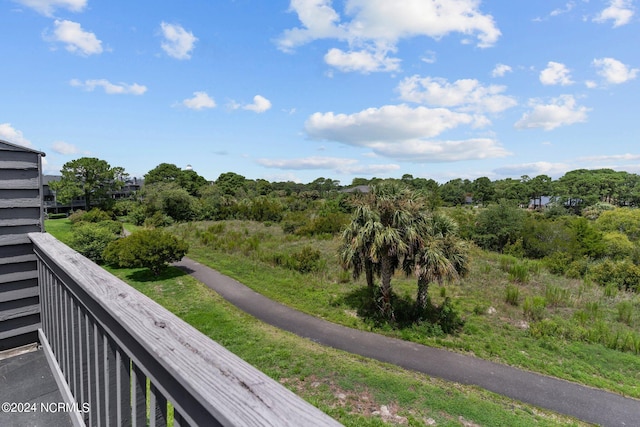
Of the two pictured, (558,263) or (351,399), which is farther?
(558,263)

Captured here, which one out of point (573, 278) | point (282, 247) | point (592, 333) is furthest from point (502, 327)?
point (282, 247)

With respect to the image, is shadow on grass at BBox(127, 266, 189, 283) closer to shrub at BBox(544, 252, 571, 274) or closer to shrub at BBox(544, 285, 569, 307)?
shrub at BBox(544, 285, 569, 307)

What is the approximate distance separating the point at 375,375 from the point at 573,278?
43.7ft

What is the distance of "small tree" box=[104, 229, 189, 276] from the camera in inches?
477

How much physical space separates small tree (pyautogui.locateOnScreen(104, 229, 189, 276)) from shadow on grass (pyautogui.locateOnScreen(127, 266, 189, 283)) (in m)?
0.21

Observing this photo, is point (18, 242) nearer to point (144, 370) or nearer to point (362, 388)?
point (144, 370)

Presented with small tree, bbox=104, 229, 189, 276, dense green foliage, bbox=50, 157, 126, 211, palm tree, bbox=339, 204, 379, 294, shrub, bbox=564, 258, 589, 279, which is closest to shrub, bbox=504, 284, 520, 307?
palm tree, bbox=339, 204, 379, 294

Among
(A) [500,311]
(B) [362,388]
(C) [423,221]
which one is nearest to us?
(B) [362,388]

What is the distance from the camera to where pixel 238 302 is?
34.0 feet

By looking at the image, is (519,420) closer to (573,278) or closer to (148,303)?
(148,303)

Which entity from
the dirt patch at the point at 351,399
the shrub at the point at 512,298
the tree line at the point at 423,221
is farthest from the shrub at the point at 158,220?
the shrub at the point at 512,298

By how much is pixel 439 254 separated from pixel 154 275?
457 inches

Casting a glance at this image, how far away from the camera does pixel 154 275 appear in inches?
513

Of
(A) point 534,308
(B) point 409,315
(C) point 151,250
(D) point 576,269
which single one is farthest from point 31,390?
(D) point 576,269
